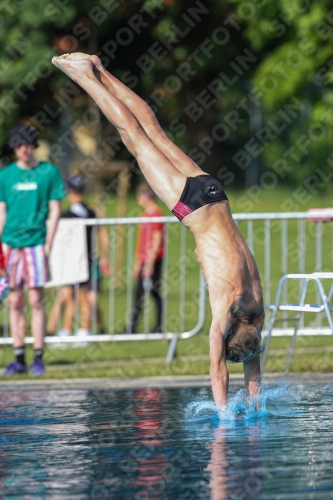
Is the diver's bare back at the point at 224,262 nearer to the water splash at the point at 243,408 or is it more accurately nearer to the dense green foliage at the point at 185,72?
the water splash at the point at 243,408

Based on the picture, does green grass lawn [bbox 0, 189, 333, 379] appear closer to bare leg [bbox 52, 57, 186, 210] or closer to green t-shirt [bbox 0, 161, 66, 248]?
green t-shirt [bbox 0, 161, 66, 248]

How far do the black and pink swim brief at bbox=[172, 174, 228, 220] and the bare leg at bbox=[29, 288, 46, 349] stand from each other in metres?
3.77

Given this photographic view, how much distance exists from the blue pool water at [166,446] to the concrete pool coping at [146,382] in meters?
0.51

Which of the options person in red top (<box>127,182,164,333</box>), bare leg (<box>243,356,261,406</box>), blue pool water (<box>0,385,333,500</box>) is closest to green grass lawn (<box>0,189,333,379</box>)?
person in red top (<box>127,182,164,333</box>)

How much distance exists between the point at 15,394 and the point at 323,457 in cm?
413

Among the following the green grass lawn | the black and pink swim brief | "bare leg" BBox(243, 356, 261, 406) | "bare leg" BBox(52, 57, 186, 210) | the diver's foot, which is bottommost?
the green grass lawn

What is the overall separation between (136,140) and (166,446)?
268 centimetres

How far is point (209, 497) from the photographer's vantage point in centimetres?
499

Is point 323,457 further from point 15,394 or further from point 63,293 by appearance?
point 63,293

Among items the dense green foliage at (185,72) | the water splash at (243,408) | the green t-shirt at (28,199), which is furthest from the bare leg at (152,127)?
the dense green foliage at (185,72)

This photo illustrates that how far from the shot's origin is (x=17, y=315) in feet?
37.6

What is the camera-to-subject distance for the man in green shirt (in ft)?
36.8

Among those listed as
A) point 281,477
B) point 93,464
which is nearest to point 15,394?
point 93,464

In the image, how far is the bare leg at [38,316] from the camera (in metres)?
11.2
